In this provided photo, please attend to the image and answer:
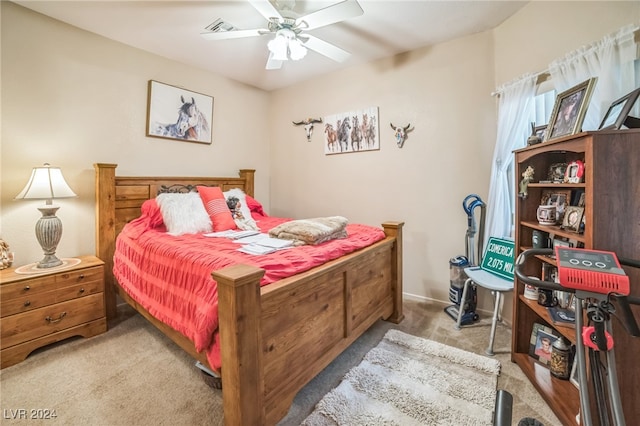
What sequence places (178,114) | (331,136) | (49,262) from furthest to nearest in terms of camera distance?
1. (331,136)
2. (178,114)
3. (49,262)

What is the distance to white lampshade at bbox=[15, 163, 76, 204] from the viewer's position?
6.83 feet

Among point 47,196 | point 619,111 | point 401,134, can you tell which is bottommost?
point 47,196

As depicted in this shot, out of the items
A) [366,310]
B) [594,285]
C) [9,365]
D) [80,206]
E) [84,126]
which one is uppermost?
[84,126]

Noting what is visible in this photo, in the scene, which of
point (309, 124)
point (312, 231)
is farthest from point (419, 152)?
point (312, 231)

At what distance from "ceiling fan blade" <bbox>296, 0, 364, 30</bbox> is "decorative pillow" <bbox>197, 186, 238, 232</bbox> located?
1762 millimetres

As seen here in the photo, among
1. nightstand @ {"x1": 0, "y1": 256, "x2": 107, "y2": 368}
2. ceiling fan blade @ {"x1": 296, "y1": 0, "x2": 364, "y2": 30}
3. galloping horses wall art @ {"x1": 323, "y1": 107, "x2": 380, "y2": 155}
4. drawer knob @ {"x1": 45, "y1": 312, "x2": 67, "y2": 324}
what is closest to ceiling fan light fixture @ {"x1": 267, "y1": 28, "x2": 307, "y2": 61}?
ceiling fan blade @ {"x1": 296, "y1": 0, "x2": 364, "y2": 30}

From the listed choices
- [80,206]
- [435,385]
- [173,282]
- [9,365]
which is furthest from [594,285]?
[80,206]

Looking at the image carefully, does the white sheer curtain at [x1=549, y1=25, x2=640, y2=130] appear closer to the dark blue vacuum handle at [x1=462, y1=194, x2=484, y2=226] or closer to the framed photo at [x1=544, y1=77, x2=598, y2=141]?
the framed photo at [x1=544, y1=77, x2=598, y2=141]

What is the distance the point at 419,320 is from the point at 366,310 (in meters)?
0.73

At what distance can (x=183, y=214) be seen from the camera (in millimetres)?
2551

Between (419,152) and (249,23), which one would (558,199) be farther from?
(249,23)

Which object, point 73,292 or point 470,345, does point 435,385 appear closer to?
point 470,345

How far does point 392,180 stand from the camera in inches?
124

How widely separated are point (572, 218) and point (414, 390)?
1.31m
